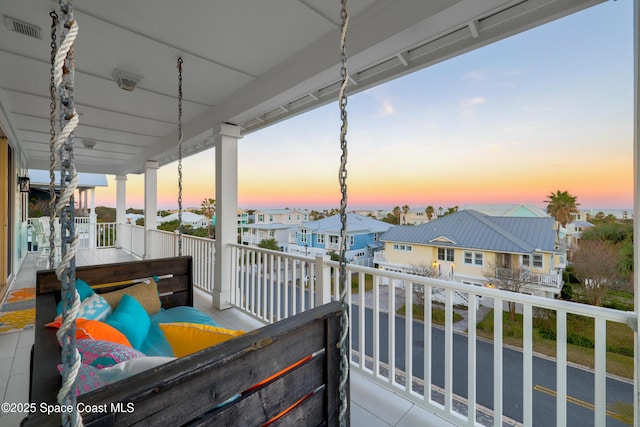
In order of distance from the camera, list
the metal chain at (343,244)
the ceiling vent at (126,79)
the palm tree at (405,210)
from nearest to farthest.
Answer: the metal chain at (343,244)
the palm tree at (405,210)
the ceiling vent at (126,79)

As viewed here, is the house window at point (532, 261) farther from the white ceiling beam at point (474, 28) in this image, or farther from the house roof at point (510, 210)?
the white ceiling beam at point (474, 28)

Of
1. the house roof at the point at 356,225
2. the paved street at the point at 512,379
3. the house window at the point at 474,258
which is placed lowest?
the paved street at the point at 512,379

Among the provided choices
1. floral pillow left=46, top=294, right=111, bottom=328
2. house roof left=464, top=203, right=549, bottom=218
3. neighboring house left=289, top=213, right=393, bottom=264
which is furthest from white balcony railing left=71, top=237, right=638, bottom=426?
floral pillow left=46, top=294, right=111, bottom=328

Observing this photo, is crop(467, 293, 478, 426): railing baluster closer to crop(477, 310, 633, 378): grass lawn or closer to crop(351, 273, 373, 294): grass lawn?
crop(477, 310, 633, 378): grass lawn

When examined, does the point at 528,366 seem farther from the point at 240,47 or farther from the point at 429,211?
the point at 240,47

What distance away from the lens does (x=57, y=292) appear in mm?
1891

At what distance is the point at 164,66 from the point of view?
2.66 meters

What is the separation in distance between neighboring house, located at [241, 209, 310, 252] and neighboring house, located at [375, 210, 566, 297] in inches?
51.6

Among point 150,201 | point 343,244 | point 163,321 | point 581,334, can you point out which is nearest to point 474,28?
point 343,244

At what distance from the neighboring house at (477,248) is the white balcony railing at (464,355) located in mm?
146

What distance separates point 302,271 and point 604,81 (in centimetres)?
249

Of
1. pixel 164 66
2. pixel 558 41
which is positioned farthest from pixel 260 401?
pixel 164 66

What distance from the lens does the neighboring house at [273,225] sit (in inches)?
131

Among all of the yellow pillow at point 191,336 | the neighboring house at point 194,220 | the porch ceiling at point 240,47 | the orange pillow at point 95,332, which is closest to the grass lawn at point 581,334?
the yellow pillow at point 191,336
